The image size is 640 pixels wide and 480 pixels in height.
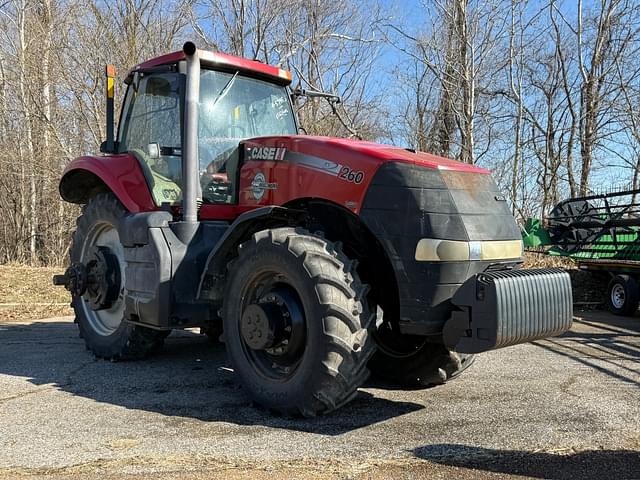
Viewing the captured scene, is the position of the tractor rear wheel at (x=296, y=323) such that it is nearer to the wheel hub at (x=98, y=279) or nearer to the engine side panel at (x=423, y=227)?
the engine side panel at (x=423, y=227)

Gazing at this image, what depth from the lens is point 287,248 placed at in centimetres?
379

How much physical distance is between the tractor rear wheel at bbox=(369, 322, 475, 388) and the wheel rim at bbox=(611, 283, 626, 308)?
6.75 m

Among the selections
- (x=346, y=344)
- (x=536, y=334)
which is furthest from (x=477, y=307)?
(x=346, y=344)

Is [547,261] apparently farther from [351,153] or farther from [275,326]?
[275,326]

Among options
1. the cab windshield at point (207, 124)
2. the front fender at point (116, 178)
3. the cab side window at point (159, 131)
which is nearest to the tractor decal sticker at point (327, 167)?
the cab windshield at point (207, 124)

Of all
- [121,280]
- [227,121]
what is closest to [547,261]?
[227,121]

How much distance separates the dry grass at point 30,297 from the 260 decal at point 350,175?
21.3 feet

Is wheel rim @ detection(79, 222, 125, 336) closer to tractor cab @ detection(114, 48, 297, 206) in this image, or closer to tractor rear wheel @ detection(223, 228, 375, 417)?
tractor cab @ detection(114, 48, 297, 206)

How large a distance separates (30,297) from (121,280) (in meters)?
5.66

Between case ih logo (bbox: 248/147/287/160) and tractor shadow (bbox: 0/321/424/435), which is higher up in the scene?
case ih logo (bbox: 248/147/287/160)

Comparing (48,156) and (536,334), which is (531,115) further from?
(536,334)

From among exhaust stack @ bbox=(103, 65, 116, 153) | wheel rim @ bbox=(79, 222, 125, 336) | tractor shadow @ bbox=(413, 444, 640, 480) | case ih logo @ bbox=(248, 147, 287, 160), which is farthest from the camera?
wheel rim @ bbox=(79, 222, 125, 336)

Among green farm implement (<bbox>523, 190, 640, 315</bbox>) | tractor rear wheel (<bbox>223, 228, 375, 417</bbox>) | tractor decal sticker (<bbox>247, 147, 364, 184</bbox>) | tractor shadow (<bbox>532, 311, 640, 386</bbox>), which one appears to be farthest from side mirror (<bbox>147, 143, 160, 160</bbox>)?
green farm implement (<bbox>523, 190, 640, 315</bbox>)

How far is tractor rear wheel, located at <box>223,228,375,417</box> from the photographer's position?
3.56m
